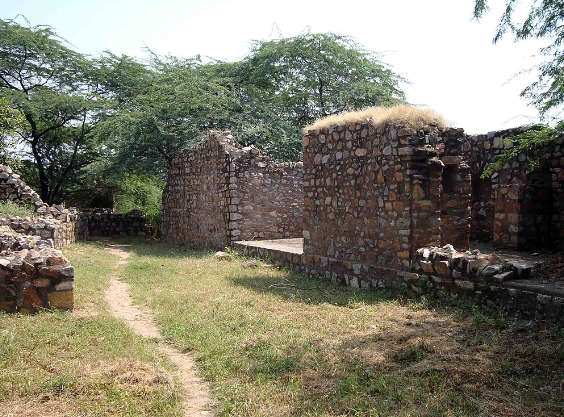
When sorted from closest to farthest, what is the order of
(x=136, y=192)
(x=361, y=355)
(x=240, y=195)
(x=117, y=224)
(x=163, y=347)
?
(x=361, y=355)
(x=163, y=347)
(x=240, y=195)
(x=117, y=224)
(x=136, y=192)

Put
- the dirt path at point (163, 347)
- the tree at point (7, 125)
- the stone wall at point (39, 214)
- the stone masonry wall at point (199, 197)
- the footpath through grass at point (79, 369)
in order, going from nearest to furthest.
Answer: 1. the footpath through grass at point (79, 369)
2. the dirt path at point (163, 347)
3. the stone wall at point (39, 214)
4. the stone masonry wall at point (199, 197)
5. the tree at point (7, 125)

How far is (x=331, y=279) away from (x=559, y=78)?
501 centimetres

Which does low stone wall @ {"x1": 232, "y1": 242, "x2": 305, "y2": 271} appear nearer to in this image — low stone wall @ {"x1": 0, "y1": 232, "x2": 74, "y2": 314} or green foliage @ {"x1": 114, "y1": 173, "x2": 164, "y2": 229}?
low stone wall @ {"x1": 0, "y1": 232, "x2": 74, "y2": 314}

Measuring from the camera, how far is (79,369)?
4449mm

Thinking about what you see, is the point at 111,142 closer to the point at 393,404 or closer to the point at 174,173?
the point at 174,173

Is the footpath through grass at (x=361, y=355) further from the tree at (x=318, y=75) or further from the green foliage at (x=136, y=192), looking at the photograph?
the green foliage at (x=136, y=192)

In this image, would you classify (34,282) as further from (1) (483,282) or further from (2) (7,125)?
(2) (7,125)

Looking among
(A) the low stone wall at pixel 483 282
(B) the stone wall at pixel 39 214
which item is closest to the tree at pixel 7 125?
(B) the stone wall at pixel 39 214

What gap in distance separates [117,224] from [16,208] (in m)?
10.5

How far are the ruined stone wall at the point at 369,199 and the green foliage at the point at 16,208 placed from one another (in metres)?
8.35

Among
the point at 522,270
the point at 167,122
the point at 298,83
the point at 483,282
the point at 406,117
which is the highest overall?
the point at 298,83

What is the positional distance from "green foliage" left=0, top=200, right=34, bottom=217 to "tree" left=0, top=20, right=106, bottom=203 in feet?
25.1

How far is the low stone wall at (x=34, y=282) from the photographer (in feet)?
20.5

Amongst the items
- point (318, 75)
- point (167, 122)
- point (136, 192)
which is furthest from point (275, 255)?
point (136, 192)
